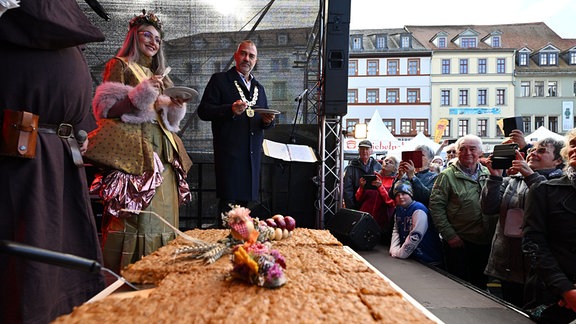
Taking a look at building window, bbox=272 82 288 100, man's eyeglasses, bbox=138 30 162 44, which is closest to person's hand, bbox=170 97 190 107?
man's eyeglasses, bbox=138 30 162 44

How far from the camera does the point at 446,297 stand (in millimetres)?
2570

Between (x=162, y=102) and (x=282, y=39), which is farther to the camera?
(x=282, y=39)

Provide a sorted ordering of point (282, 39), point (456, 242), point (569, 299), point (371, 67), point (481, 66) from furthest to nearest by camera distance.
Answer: point (371, 67) < point (481, 66) < point (282, 39) < point (456, 242) < point (569, 299)

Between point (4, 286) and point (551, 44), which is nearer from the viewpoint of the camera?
point (4, 286)

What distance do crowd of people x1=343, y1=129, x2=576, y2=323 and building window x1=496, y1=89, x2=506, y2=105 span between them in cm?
3497

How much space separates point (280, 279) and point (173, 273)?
327 millimetres

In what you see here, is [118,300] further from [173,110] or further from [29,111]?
[173,110]

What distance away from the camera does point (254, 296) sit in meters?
0.87

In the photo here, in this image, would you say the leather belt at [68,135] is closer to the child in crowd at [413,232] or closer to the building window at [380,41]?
the child in crowd at [413,232]

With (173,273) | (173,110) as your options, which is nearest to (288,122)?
(173,110)

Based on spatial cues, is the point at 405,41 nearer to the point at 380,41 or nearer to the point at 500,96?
the point at 380,41

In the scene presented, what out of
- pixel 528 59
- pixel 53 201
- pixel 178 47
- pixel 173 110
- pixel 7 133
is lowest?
pixel 53 201

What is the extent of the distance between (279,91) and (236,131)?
2.65 metres

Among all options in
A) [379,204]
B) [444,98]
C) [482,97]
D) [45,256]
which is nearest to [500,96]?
[482,97]
